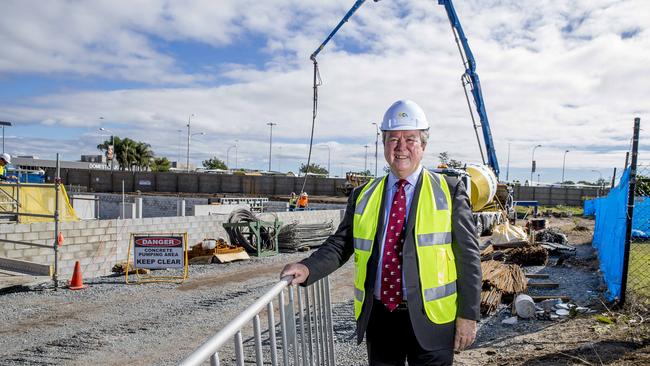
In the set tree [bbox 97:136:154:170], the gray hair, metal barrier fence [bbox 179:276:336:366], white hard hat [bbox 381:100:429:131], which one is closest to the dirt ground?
metal barrier fence [bbox 179:276:336:366]

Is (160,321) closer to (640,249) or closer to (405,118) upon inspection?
(405,118)

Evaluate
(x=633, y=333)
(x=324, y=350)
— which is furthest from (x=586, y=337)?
(x=324, y=350)

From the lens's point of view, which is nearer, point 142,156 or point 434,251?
point 434,251

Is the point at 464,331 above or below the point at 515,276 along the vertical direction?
above

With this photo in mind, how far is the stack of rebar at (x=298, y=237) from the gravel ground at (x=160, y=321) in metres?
4.57

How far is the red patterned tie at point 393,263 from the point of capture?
2824 millimetres

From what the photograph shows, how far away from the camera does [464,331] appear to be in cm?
276

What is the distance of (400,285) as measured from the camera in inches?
111

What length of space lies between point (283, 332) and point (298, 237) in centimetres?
1429

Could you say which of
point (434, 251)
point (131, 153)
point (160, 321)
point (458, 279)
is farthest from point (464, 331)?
point (131, 153)

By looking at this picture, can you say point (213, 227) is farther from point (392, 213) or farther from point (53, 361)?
point (392, 213)

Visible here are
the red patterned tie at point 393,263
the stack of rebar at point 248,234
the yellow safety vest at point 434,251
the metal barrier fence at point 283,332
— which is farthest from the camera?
the stack of rebar at point 248,234

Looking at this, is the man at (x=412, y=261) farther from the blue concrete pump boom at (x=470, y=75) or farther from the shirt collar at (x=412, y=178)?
the blue concrete pump boom at (x=470, y=75)

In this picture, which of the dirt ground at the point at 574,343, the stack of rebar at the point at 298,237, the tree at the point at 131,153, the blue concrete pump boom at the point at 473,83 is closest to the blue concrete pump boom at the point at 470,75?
the blue concrete pump boom at the point at 473,83
